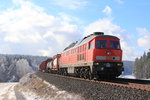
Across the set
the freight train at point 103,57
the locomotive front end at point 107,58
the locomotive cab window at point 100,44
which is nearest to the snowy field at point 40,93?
the freight train at point 103,57

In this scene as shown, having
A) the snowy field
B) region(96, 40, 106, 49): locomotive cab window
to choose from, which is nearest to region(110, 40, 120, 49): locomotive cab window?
region(96, 40, 106, 49): locomotive cab window

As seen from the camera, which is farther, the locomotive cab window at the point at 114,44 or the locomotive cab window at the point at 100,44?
the locomotive cab window at the point at 114,44

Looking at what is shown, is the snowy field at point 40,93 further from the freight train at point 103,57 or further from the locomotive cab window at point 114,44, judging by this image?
the locomotive cab window at point 114,44

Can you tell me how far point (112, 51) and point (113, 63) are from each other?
1.02 meters

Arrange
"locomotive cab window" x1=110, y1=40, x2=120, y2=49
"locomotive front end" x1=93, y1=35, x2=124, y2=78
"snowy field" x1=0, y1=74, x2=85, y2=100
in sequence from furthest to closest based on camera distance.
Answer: "locomotive cab window" x1=110, y1=40, x2=120, y2=49 < "locomotive front end" x1=93, y1=35, x2=124, y2=78 < "snowy field" x1=0, y1=74, x2=85, y2=100

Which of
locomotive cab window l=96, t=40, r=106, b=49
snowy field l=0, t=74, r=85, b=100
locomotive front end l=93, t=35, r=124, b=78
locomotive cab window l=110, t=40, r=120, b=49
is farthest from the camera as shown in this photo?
locomotive cab window l=110, t=40, r=120, b=49

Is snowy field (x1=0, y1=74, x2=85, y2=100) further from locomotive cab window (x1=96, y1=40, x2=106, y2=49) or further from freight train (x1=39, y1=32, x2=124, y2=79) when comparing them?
locomotive cab window (x1=96, y1=40, x2=106, y2=49)

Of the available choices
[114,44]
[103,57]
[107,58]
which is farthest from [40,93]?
[114,44]

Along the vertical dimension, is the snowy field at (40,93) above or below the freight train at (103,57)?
below

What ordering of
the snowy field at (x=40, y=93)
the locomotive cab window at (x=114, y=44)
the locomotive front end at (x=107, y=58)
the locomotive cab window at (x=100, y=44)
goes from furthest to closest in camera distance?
the locomotive cab window at (x=114, y=44)
the locomotive cab window at (x=100, y=44)
the locomotive front end at (x=107, y=58)
the snowy field at (x=40, y=93)

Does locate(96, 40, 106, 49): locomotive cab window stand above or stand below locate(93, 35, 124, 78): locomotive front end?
above

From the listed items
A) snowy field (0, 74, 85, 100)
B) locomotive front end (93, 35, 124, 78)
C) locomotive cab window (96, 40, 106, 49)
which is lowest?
snowy field (0, 74, 85, 100)

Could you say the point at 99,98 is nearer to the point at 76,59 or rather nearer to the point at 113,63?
the point at 113,63

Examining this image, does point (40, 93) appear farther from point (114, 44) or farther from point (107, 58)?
point (114, 44)
